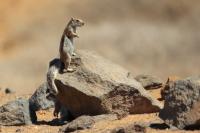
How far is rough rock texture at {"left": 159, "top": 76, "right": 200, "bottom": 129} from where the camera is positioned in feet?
35.0

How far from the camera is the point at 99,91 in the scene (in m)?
13.0

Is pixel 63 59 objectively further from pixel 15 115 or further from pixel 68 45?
pixel 15 115

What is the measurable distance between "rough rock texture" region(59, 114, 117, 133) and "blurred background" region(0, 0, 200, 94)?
60.1 ft

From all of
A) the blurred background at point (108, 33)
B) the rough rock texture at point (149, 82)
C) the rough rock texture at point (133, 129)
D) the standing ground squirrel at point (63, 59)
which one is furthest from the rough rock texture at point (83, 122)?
the blurred background at point (108, 33)

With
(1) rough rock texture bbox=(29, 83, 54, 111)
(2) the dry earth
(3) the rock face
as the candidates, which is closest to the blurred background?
(2) the dry earth

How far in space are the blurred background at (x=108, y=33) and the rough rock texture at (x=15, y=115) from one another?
17397 millimetres

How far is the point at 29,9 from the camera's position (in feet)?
116

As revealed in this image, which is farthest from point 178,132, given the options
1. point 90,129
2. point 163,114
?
point 90,129

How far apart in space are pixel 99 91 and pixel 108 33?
70.7 feet

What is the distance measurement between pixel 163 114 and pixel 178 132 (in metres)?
0.65

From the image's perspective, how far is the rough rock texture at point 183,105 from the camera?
10656mm

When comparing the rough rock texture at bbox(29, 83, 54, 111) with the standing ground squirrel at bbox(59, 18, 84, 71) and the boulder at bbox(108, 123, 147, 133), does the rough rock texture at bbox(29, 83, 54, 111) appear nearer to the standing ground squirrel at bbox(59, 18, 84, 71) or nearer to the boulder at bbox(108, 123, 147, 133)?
the standing ground squirrel at bbox(59, 18, 84, 71)

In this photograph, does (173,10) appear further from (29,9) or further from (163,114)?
(163,114)

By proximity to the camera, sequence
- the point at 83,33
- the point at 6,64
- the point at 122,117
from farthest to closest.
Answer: the point at 83,33
the point at 6,64
the point at 122,117
